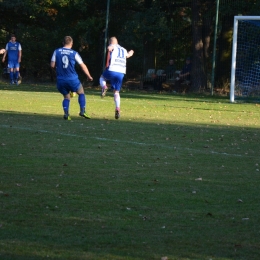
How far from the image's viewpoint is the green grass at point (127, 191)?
595 centimetres

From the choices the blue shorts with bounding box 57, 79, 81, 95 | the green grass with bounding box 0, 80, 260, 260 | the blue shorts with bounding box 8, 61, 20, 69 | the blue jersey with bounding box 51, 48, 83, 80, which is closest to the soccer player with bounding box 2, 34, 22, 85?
the blue shorts with bounding box 8, 61, 20, 69

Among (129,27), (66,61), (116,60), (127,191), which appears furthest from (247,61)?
(127,191)

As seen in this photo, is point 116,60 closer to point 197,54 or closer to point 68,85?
point 68,85

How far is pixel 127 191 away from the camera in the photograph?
8180 millimetres

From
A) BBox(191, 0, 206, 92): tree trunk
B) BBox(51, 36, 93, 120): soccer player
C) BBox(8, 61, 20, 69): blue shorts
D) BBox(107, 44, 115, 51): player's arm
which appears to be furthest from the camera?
BBox(8, 61, 20, 69): blue shorts

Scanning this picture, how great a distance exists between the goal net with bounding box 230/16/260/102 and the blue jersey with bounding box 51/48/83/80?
12.5 m

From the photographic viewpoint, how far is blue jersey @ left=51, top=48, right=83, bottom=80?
1633cm

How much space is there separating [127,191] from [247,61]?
21918mm

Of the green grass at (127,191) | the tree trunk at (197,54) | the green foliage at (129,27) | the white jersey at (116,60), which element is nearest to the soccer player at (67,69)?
the green grass at (127,191)

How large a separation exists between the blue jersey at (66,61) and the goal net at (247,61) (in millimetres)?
12510

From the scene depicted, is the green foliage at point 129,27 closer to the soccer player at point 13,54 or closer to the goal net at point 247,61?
the goal net at point 247,61

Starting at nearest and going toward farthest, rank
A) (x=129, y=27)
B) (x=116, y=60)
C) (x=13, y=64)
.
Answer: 1. (x=116, y=60)
2. (x=13, y=64)
3. (x=129, y=27)

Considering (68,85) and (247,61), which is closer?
(68,85)

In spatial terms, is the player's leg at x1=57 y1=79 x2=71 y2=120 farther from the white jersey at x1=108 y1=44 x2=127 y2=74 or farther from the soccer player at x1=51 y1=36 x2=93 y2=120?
the white jersey at x1=108 y1=44 x2=127 y2=74
